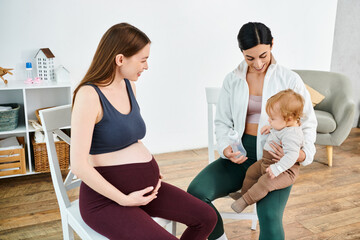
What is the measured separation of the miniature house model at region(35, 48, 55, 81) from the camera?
2.82 m

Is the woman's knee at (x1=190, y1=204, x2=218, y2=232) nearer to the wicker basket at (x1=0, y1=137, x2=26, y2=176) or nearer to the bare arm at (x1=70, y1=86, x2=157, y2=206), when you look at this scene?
the bare arm at (x1=70, y1=86, x2=157, y2=206)

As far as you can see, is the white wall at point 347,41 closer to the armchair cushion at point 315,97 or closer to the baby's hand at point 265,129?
the armchair cushion at point 315,97

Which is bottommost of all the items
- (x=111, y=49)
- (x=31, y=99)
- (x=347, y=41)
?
(x=31, y=99)

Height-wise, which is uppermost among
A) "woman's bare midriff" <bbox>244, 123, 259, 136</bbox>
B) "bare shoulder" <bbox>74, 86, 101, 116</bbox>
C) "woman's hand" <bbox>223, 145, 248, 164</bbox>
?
"bare shoulder" <bbox>74, 86, 101, 116</bbox>

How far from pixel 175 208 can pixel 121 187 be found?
0.78ft

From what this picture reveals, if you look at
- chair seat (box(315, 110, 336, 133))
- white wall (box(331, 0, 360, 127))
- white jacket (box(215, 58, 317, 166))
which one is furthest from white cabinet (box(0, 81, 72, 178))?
white wall (box(331, 0, 360, 127))

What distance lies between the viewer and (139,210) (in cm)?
132

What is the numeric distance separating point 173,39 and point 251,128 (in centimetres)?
175

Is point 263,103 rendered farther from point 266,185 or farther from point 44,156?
point 44,156

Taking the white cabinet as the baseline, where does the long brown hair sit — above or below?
above

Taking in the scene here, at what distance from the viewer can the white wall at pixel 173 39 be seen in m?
2.85

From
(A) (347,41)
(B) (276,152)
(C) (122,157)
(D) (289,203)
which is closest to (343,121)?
(D) (289,203)

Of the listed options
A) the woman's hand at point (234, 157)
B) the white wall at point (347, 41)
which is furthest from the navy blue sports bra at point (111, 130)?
the white wall at point (347, 41)

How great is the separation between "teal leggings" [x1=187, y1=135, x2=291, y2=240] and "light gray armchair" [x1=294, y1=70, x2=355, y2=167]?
1621 mm
